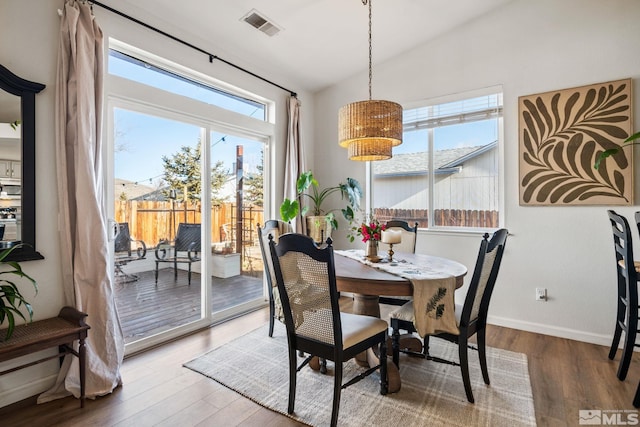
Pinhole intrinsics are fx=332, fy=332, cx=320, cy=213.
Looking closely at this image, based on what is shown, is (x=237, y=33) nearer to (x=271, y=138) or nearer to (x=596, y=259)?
(x=271, y=138)

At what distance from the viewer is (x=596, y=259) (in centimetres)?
297

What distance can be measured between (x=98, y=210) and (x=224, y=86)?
1.87 meters

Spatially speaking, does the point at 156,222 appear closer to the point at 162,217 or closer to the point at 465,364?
the point at 162,217

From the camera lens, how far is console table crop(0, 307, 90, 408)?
181 centimetres

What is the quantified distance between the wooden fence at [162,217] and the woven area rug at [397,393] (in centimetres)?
116

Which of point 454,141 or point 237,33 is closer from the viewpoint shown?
point 237,33

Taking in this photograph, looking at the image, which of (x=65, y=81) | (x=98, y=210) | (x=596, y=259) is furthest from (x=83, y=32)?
(x=596, y=259)

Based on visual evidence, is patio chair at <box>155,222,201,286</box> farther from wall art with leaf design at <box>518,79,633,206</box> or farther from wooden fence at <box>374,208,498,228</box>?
wall art with leaf design at <box>518,79,633,206</box>

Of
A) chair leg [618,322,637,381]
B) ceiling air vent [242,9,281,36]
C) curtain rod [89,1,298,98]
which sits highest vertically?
ceiling air vent [242,9,281,36]

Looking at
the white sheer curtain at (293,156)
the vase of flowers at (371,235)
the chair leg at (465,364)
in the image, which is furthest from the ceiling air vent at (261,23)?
the chair leg at (465,364)

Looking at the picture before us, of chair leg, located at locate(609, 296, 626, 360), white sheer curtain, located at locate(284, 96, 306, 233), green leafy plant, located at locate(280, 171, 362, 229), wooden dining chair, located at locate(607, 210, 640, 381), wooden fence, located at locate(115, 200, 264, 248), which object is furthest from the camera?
white sheer curtain, located at locate(284, 96, 306, 233)

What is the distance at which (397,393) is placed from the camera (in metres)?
2.15

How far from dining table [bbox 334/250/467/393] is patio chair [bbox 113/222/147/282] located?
5.70 feet

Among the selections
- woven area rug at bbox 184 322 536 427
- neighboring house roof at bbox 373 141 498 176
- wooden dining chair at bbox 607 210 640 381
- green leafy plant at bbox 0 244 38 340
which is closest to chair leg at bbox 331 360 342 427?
woven area rug at bbox 184 322 536 427
